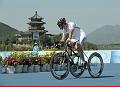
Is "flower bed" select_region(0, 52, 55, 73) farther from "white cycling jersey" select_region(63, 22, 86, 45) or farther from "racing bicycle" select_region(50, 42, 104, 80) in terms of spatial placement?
"white cycling jersey" select_region(63, 22, 86, 45)

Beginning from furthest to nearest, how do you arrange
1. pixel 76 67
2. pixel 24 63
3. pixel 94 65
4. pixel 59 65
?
1. pixel 24 63
2. pixel 94 65
3. pixel 76 67
4. pixel 59 65

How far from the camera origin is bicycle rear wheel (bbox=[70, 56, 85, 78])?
33.6ft

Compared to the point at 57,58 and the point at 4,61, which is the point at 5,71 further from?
the point at 57,58

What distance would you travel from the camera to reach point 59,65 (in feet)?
32.7

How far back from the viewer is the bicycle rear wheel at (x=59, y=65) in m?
9.91

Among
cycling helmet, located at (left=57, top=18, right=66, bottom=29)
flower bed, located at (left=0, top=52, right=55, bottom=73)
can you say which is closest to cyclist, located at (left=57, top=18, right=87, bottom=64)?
cycling helmet, located at (left=57, top=18, right=66, bottom=29)

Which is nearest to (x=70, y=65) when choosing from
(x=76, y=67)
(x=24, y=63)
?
(x=76, y=67)

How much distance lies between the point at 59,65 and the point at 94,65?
108 centimetres

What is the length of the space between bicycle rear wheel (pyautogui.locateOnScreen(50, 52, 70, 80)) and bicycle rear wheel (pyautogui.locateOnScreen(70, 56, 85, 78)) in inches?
7.2

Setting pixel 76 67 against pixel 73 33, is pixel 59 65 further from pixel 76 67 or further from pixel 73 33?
pixel 73 33

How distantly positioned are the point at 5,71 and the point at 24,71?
587 millimetres

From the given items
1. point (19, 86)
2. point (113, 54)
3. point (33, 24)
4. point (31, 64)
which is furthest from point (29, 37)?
point (19, 86)

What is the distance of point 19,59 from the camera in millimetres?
13570

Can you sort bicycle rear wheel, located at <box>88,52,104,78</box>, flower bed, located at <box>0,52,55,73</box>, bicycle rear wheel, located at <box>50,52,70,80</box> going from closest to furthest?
1. bicycle rear wheel, located at <box>50,52,70,80</box>
2. bicycle rear wheel, located at <box>88,52,104,78</box>
3. flower bed, located at <box>0,52,55,73</box>
